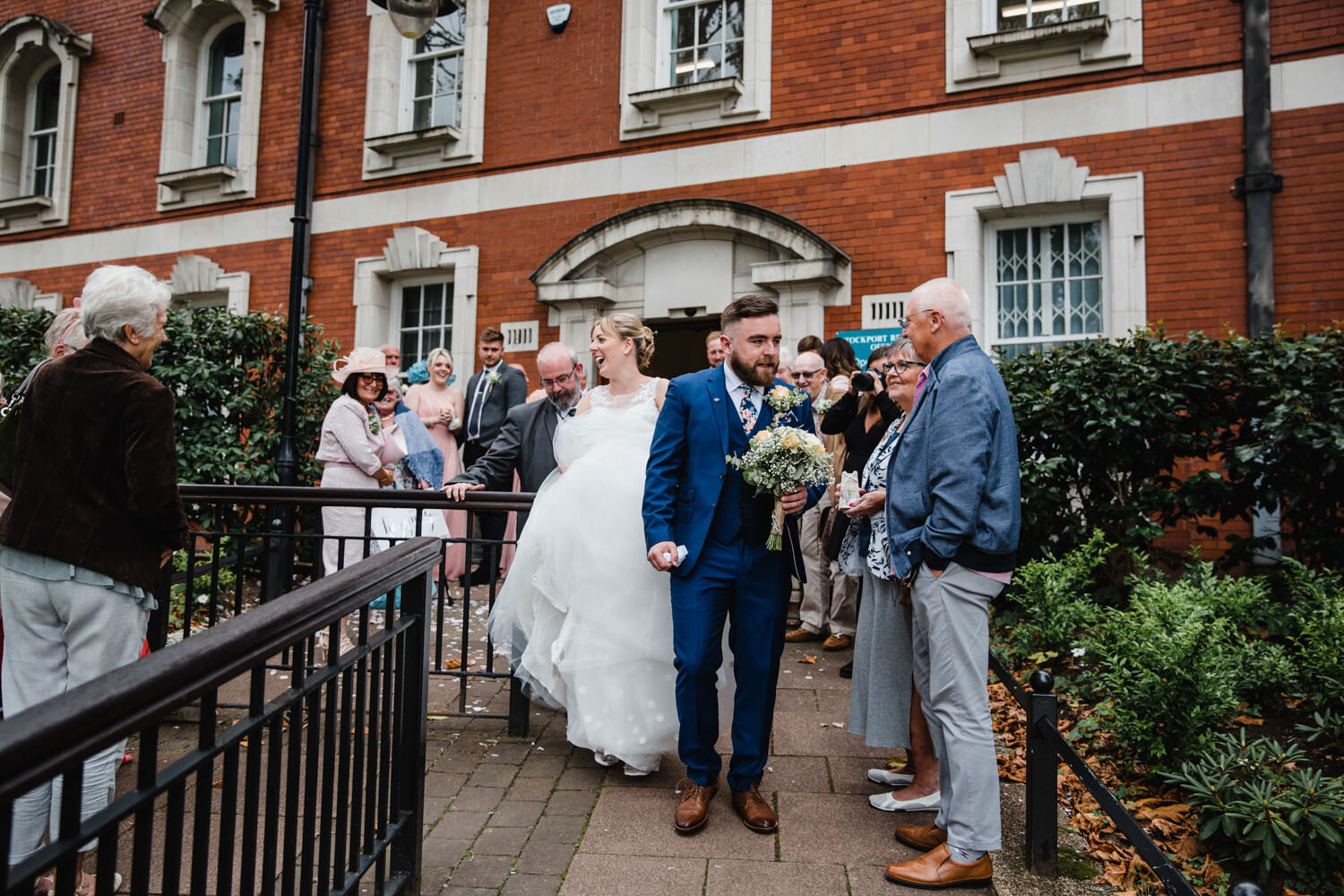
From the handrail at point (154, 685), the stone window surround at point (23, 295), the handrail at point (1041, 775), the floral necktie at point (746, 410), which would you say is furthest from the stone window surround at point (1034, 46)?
the stone window surround at point (23, 295)

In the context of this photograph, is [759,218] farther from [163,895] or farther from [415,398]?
[163,895]

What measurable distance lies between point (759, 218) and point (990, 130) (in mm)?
2459

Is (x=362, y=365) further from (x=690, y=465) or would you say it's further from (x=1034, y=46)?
(x=1034, y=46)

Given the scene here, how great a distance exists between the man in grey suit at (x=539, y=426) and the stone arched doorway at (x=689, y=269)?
4412mm

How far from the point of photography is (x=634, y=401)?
176 inches

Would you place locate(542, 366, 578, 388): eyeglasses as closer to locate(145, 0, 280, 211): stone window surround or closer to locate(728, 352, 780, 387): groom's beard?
locate(728, 352, 780, 387): groom's beard

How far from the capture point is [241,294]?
12.7 m

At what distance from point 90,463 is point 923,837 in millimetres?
3238

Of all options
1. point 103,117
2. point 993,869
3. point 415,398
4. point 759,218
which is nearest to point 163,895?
point 993,869

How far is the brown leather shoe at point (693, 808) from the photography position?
3494 mm

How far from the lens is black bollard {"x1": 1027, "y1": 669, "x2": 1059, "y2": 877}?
10.3 ft

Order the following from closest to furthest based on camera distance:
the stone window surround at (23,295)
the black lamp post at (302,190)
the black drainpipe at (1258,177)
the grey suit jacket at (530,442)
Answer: the grey suit jacket at (530,442) < the black lamp post at (302,190) < the black drainpipe at (1258,177) < the stone window surround at (23,295)

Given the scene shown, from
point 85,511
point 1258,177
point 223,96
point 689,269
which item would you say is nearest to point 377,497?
point 85,511

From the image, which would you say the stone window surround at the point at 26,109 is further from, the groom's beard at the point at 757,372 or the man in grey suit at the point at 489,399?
the groom's beard at the point at 757,372
